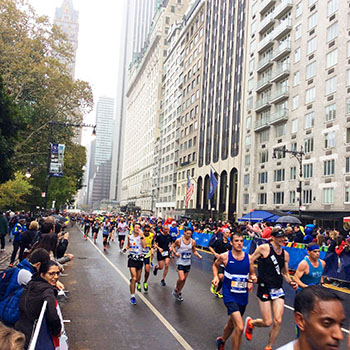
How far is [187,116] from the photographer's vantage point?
80.8 m

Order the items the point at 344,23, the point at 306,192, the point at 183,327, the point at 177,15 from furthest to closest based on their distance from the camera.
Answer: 1. the point at 177,15
2. the point at 306,192
3. the point at 344,23
4. the point at 183,327

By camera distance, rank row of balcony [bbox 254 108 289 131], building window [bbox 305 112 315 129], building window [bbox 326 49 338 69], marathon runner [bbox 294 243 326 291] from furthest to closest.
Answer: row of balcony [bbox 254 108 289 131]
building window [bbox 305 112 315 129]
building window [bbox 326 49 338 69]
marathon runner [bbox 294 243 326 291]

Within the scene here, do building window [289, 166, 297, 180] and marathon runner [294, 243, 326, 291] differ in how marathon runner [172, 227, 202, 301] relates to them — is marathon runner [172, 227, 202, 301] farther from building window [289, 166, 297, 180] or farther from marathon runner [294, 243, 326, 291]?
building window [289, 166, 297, 180]

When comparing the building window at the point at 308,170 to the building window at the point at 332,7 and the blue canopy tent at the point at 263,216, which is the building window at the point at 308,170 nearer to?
the blue canopy tent at the point at 263,216

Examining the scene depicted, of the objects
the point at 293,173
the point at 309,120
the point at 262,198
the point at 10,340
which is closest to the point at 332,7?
the point at 309,120

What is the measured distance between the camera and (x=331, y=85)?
35.2 meters

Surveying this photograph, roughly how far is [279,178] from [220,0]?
40.1 meters

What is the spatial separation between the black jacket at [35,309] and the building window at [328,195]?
3333 cm

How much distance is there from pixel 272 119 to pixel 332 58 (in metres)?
10.5

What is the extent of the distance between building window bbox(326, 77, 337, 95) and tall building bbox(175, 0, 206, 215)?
122 feet

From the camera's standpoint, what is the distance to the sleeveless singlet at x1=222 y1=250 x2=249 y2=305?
6.30 m

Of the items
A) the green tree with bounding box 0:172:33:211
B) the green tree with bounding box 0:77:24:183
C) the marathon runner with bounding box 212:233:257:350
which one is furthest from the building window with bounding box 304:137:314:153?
the marathon runner with bounding box 212:233:257:350

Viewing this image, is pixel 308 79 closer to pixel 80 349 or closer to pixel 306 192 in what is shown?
pixel 306 192

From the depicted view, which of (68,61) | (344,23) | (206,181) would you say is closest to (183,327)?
(68,61)
